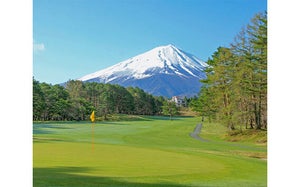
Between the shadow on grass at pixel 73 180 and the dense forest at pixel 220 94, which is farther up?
the dense forest at pixel 220 94

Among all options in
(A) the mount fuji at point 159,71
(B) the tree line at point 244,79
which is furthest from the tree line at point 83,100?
(B) the tree line at point 244,79

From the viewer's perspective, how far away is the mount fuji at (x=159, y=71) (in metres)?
27.7

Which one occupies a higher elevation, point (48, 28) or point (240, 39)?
point (240, 39)

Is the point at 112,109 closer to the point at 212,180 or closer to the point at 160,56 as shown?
the point at 160,56

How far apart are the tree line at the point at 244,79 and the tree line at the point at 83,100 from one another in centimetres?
576

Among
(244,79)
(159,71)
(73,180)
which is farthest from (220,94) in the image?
(159,71)

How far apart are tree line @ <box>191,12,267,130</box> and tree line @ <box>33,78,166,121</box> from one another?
5765 millimetres

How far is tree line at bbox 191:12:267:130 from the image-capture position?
57.9 feet

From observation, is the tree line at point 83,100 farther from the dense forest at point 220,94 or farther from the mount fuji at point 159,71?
the mount fuji at point 159,71

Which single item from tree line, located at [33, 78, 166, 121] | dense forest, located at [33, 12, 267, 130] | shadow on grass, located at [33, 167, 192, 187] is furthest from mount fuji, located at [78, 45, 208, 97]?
shadow on grass, located at [33, 167, 192, 187]
